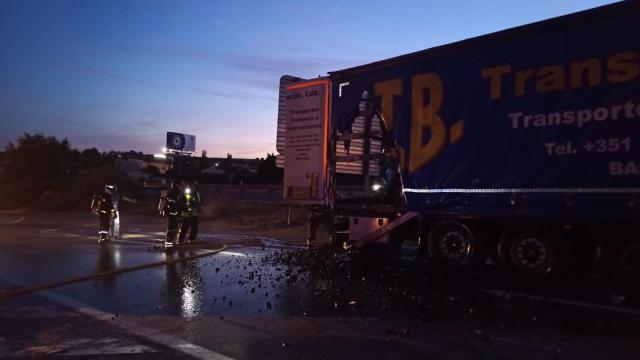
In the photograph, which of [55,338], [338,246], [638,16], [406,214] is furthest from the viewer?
[338,246]

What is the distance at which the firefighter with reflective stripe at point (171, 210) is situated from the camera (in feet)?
48.6

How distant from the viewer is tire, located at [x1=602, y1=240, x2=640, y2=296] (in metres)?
7.98

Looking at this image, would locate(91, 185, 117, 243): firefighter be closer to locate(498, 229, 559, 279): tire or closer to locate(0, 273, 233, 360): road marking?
locate(0, 273, 233, 360): road marking

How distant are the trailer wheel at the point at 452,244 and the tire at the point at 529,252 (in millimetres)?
516

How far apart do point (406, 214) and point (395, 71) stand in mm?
2417

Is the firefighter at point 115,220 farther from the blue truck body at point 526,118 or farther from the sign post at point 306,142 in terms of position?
the blue truck body at point 526,118

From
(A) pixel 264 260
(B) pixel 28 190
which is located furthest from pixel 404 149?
(B) pixel 28 190

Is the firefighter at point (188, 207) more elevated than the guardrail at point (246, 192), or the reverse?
the guardrail at point (246, 192)

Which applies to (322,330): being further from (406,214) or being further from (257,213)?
(257,213)

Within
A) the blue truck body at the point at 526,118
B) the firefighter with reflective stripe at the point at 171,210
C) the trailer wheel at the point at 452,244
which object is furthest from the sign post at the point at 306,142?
the firefighter with reflective stripe at the point at 171,210

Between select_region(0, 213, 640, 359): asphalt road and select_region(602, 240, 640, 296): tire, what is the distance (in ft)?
0.85

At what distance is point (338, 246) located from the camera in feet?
39.3

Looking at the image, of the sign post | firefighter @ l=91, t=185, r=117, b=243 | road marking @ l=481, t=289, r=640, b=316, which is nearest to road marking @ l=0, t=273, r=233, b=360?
road marking @ l=481, t=289, r=640, b=316

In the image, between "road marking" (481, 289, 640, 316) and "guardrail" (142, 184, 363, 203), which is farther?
"guardrail" (142, 184, 363, 203)
